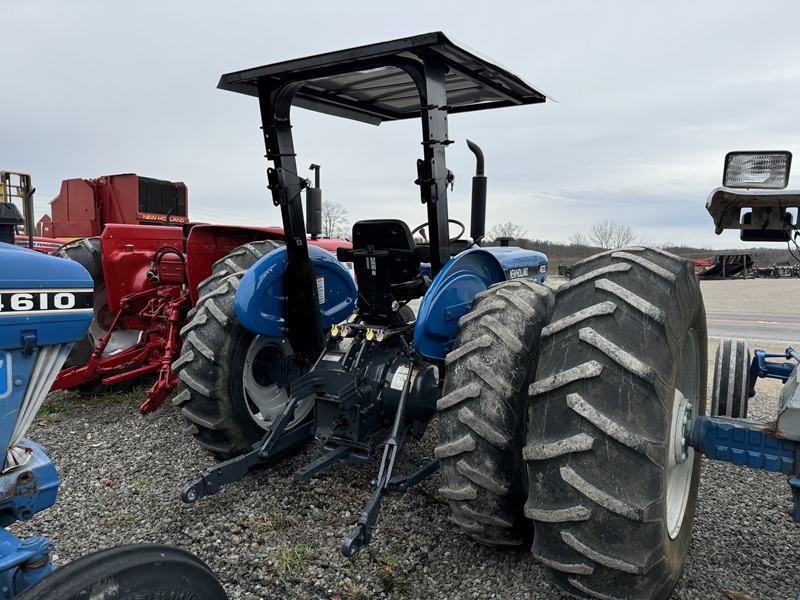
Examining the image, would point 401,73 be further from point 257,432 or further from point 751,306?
point 751,306

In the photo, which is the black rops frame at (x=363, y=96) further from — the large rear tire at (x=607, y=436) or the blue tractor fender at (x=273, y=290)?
the large rear tire at (x=607, y=436)

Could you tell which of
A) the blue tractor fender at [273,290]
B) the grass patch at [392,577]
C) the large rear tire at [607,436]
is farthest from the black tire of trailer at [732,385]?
the blue tractor fender at [273,290]

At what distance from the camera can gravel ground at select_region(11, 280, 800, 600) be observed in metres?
2.68

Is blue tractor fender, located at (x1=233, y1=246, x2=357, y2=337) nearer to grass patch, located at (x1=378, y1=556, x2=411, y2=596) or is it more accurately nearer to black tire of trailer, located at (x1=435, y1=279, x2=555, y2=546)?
black tire of trailer, located at (x1=435, y1=279, x2=555, y2=546)

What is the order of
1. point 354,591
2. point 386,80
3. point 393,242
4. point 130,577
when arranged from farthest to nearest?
point 386,80 < point 393,242 < point 354,591 < point 130,577

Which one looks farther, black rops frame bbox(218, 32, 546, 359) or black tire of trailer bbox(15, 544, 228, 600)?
black rops frame bbox(218, 32, 546, 359)

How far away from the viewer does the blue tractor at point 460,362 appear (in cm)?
190

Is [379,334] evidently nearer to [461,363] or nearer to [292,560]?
[461,363]

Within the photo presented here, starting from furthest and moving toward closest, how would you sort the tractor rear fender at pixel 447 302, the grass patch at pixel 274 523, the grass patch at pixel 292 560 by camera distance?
the grass patch at pixel 274 523 → the tractor rear fender at pixel 447 302 → the grass patch at pixel 292 560

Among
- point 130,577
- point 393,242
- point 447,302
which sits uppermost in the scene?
point 393,242

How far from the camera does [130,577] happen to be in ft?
5.40

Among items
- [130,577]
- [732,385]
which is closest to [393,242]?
[130,577]

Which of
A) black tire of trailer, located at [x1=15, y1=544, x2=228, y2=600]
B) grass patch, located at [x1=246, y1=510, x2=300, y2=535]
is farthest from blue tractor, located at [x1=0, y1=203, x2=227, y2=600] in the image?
grass patch, located at [x1=246, y1=510, x2=300, y2=535]

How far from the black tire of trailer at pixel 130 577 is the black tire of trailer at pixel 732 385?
342 cm
